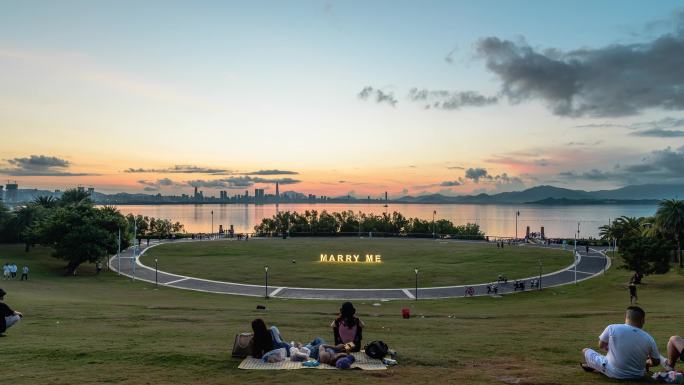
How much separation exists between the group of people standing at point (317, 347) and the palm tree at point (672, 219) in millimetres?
62311

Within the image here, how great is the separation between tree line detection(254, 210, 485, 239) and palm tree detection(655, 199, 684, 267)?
67.5 m

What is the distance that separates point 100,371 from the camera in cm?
1245

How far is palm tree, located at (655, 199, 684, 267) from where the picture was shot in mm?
60844

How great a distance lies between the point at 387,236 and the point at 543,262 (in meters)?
54.5

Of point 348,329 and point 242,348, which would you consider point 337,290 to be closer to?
point 348,329

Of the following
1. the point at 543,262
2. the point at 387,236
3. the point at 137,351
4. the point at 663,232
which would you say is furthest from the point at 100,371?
the point at 387,236

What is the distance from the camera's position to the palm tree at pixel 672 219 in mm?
60844

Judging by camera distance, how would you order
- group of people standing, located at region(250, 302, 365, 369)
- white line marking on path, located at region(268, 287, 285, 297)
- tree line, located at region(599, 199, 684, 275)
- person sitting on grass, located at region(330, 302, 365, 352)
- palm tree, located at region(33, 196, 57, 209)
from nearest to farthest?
group of people standing, located at region(250, 302, 365, 369) < person sitting on grass, located at region(330, 302, 365, 352) < tree line, located at region(599, 199, 684, 275) < white line marking on path, located at region(268, 287, 285, 297) < palm tree, located at region(33, 196, 57, 209)

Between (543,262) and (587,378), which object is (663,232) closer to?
(543,262)

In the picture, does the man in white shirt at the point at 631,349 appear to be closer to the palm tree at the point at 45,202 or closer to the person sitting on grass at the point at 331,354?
the person sitting on grass at the point at 331,354

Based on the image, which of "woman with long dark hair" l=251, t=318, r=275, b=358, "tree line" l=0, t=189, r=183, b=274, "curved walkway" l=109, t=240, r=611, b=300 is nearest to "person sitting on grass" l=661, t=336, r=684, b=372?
"woman with long dark hair" l=251, t=318, r=275, b=358

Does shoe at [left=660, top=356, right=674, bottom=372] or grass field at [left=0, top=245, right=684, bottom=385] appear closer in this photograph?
shoe at [left=660, top=356, right=674, bottom=372]

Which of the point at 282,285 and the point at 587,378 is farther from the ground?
the point at 587,378

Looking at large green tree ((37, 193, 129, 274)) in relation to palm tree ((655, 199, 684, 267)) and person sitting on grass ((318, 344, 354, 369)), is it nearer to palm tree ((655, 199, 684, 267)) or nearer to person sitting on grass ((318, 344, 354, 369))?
person sitting on grass ((318, 344, 354, 369))
